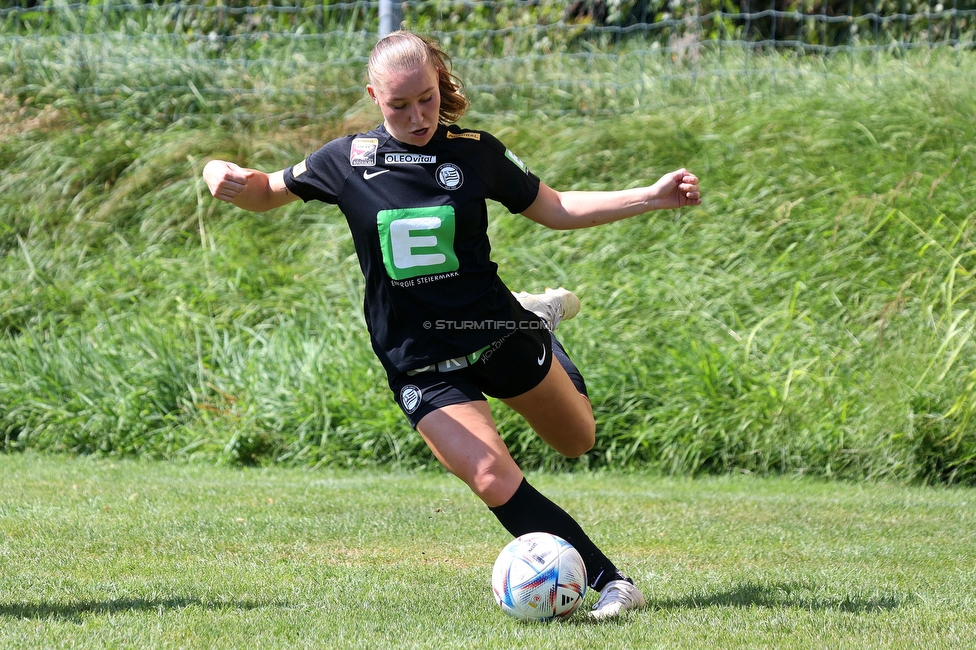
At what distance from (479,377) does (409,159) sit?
0.80m

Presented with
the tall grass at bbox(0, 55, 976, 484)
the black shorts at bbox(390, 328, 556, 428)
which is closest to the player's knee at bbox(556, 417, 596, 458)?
the black shorts at bbox(390, 328, 556, 428)

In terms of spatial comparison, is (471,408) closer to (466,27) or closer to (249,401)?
(249,401)

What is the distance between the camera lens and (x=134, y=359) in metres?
7.84

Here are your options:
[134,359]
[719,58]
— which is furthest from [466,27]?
[134,359]

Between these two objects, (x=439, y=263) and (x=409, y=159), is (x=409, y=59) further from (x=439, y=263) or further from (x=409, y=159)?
(x=439, y=263)

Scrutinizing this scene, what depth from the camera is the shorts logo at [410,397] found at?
11.9 ft

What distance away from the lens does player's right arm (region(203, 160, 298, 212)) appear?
12.1 feet

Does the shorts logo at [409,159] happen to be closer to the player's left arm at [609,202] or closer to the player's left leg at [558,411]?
the player's left arm at [609,202]

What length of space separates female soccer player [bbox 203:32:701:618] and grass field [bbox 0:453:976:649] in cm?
48

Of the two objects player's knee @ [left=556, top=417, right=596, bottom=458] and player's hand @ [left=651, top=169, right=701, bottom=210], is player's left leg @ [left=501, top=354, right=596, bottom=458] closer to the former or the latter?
player's knee @ [left=556, top=417, right=596, bottom=458]

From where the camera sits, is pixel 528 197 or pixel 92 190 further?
pixel 92 190

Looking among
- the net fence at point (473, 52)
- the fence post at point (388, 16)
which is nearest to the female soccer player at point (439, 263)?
the fence post at point (388, 16)

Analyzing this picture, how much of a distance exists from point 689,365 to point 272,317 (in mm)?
3325

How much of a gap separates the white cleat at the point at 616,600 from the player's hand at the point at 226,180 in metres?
1.87
